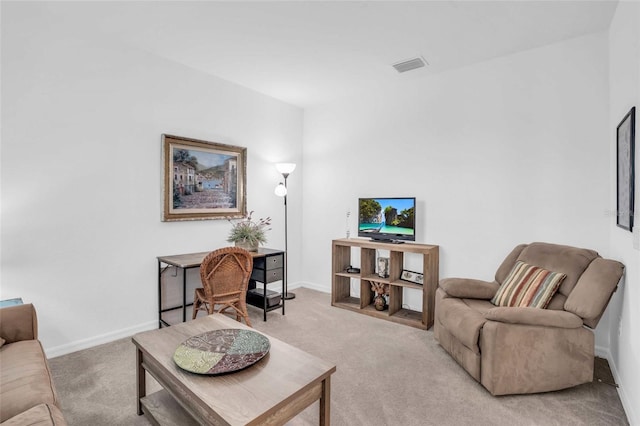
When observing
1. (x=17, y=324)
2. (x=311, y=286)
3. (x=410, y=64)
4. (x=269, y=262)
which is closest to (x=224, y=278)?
(x=269, y=262)

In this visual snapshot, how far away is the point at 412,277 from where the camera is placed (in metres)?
3.61

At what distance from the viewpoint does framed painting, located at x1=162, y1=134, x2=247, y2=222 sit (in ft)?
11.0

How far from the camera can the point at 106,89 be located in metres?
2.92

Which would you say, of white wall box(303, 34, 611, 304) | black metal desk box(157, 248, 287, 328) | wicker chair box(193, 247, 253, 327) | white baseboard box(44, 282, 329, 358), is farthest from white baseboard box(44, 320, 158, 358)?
white wall box(303, 34, 611, 304)

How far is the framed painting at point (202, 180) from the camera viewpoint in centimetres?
335

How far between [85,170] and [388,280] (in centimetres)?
309

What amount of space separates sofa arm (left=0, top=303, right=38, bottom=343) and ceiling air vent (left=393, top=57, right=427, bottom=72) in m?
3.62

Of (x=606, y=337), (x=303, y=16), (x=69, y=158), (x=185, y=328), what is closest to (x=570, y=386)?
(x=606, y=337)

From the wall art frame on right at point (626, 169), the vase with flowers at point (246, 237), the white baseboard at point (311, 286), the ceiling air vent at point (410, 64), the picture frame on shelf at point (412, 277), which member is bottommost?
the white baseboard at point (311, 286)

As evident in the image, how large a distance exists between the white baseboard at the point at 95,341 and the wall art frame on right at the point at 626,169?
3.90 meters

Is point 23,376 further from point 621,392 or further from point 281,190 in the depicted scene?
point 621,392

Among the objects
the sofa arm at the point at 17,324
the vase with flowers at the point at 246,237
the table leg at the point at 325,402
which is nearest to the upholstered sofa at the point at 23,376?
the sofa arm at the point at 17,324

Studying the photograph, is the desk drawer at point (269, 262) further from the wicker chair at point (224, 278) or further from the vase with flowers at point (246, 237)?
the wicker chair at point (224, 278)

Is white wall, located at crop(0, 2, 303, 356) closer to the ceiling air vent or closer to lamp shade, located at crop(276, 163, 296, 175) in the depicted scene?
lamp shade, located at crop(276, 163, 296, 175)
